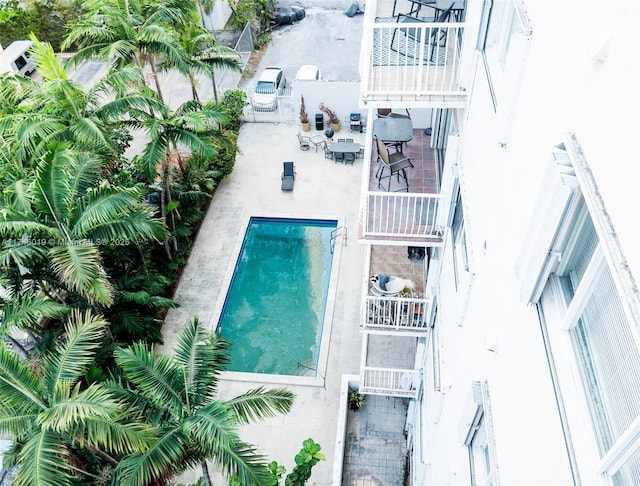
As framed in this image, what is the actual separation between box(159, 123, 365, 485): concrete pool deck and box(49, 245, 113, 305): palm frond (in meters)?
5.04

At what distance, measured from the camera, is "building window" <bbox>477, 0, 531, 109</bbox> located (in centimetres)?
545

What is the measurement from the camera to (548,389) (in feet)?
10.8

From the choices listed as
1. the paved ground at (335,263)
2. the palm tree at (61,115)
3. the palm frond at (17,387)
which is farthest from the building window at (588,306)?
the palm tree at (61,115)

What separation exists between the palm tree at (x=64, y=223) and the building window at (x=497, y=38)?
23.7ft

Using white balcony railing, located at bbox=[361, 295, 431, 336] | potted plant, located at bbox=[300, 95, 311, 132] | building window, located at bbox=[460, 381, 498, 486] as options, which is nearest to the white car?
potted plant, located at bbox=[300, 95, 311, 132]

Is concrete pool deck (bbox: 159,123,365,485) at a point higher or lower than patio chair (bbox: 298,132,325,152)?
lower

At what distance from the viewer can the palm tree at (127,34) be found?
14.6m

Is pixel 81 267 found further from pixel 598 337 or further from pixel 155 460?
pixel 598 337

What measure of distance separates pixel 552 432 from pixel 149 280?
12800mm

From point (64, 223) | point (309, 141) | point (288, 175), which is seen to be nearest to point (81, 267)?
point (64, 223)

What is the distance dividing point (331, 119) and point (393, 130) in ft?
38.8

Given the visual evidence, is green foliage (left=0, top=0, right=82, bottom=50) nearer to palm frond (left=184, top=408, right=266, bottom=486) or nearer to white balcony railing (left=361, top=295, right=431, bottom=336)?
white balcony railing (left=361, top=295, right=431, bottom=336)

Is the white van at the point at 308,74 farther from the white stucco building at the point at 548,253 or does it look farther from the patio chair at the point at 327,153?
the white stucco building at the point at 548,253

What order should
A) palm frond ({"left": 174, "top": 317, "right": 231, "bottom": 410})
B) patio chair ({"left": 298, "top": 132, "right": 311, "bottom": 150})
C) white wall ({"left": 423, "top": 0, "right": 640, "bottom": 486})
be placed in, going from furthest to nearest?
patio chair ({"left": 298, "top": 132, "right": 311, "bottom": 150}) < palm frond ({"left": 174, "top": 317, "right": 231, "bottom": 410}) < white wall ({"left": 423, "top": 0, "right": 640, "bottom": 486})
